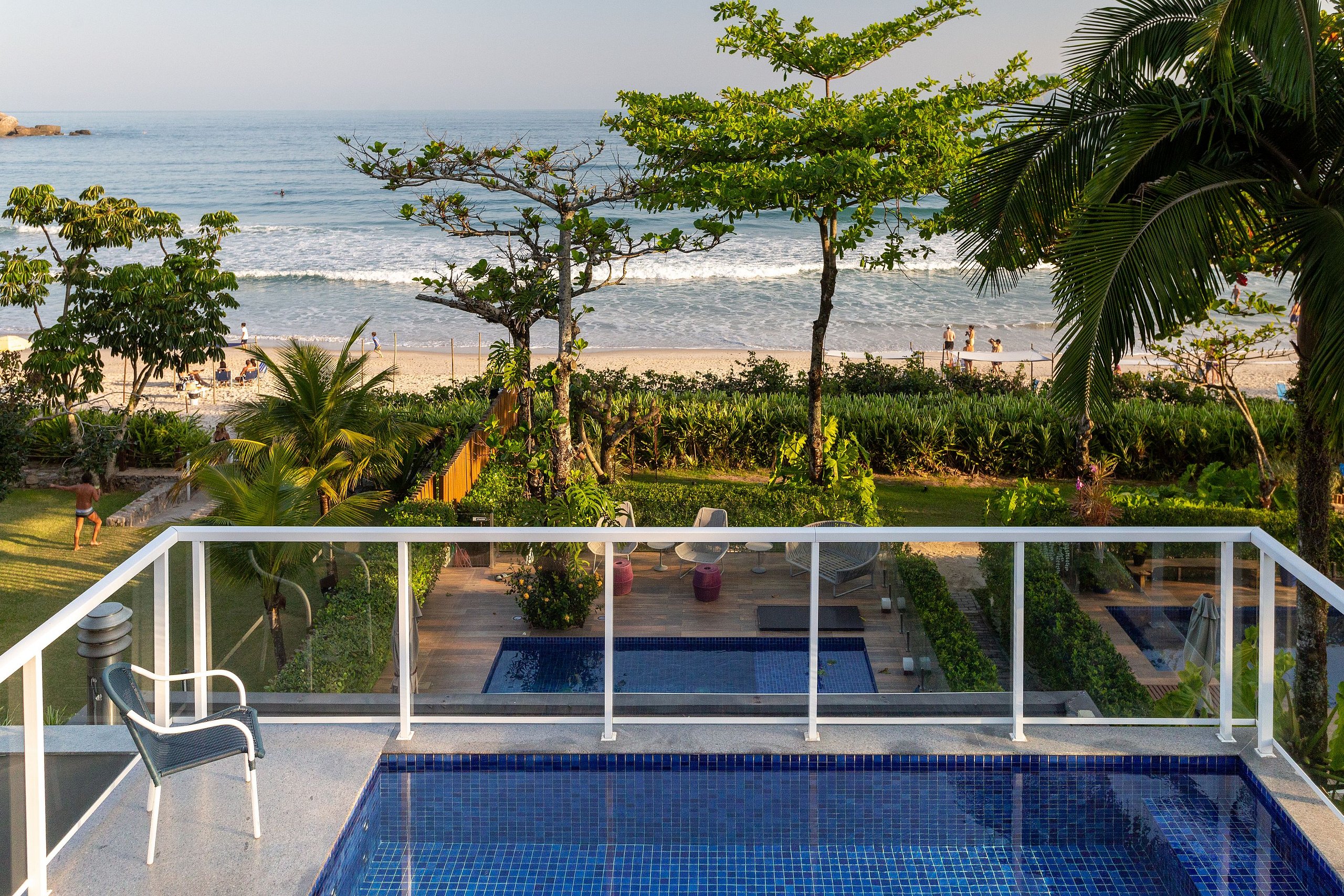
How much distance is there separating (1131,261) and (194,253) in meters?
15.8

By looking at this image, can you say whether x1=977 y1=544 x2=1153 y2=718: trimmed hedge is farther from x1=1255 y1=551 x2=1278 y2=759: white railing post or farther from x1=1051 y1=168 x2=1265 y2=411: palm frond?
x1=1051 y1=168 x2=1265 y2=411: palm frond

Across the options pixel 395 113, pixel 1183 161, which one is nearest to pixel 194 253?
pixel 1183 161

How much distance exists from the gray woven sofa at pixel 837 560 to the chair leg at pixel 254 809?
2529mm

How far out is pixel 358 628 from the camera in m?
5.43

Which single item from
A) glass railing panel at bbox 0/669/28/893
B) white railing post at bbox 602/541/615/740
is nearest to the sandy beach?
white railing post at bbox 602/541/615/740

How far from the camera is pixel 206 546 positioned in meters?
5.39

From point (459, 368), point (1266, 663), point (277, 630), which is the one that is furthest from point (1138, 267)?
point (459, 368)

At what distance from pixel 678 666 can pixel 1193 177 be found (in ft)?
13.5

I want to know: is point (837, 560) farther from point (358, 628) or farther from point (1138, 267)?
point (1138, 267)

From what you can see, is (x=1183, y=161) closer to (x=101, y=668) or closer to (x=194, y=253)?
(x=101, y=668)

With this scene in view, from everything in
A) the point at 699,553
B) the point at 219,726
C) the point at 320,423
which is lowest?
the point at 219,726

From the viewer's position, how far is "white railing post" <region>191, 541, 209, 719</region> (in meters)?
5.41

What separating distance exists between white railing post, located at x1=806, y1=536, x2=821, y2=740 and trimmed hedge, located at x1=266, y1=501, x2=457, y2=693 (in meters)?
1.77

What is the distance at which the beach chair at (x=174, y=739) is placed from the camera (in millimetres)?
4398
